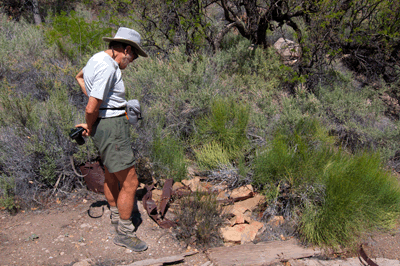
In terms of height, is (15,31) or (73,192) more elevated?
(15,31)

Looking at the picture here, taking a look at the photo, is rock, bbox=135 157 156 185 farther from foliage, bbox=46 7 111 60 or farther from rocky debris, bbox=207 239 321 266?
foliage, bbox=46 7 111 60

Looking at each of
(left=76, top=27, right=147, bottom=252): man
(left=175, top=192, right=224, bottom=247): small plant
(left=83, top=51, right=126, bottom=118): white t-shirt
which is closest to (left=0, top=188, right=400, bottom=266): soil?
(left=175, top=192, right=224, bottom=247): small plant

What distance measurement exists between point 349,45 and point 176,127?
4453 millimetres

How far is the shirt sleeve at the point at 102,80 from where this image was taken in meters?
2.40

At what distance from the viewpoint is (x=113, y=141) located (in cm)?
264

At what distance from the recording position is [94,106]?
2418 millimetres

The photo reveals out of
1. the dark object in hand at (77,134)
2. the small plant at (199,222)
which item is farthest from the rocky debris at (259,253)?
the dark object in hand at (77,134)

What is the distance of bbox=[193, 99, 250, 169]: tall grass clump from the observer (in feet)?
14.1

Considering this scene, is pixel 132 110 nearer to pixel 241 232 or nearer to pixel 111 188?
pixel 111 188

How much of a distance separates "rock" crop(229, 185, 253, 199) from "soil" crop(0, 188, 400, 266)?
98cm

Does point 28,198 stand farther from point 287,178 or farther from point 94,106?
point 287,178

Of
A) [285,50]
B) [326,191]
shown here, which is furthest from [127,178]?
[285,50]

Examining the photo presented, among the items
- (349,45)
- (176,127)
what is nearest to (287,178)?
(176,127)

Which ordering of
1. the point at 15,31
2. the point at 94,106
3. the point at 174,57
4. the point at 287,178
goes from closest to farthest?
1. the point at 94,106
2. the point at 287,178
3. the point at 174,57
4. the point at 15,31
